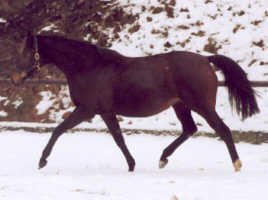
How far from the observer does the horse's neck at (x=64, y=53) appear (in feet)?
19.7

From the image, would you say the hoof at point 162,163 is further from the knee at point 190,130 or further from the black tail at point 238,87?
the black tail at point 238,87

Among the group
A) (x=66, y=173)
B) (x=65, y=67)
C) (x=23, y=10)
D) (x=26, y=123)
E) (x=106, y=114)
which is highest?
(x=65, y=67)

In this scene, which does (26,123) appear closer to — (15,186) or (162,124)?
(162,124)

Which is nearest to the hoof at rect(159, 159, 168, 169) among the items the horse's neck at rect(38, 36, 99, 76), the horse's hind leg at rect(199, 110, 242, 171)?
the horse's hind leg at rect(199, 110, 242, 171)

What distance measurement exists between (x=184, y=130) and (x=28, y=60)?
197cm

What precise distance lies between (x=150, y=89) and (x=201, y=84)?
561 millimetres

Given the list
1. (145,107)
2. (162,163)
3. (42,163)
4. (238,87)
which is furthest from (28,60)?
(238,87)

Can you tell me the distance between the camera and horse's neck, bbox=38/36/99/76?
236 inches

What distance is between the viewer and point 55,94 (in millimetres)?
11227

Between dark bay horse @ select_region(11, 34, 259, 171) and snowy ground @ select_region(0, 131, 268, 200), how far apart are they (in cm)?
37

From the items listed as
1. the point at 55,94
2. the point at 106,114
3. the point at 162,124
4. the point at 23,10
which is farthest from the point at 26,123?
the point at 106,114

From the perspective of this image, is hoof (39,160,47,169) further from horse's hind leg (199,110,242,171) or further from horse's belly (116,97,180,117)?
horse's hind leg (199,110,242,171)

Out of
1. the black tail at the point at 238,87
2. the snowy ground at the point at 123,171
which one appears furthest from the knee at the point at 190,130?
the black tail at the point at 238,87

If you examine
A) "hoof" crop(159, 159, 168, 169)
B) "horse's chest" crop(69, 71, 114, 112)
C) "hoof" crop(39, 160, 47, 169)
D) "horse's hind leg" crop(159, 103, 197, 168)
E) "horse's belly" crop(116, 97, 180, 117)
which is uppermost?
"horse's chest" crop(69, 71, 114, 112)
